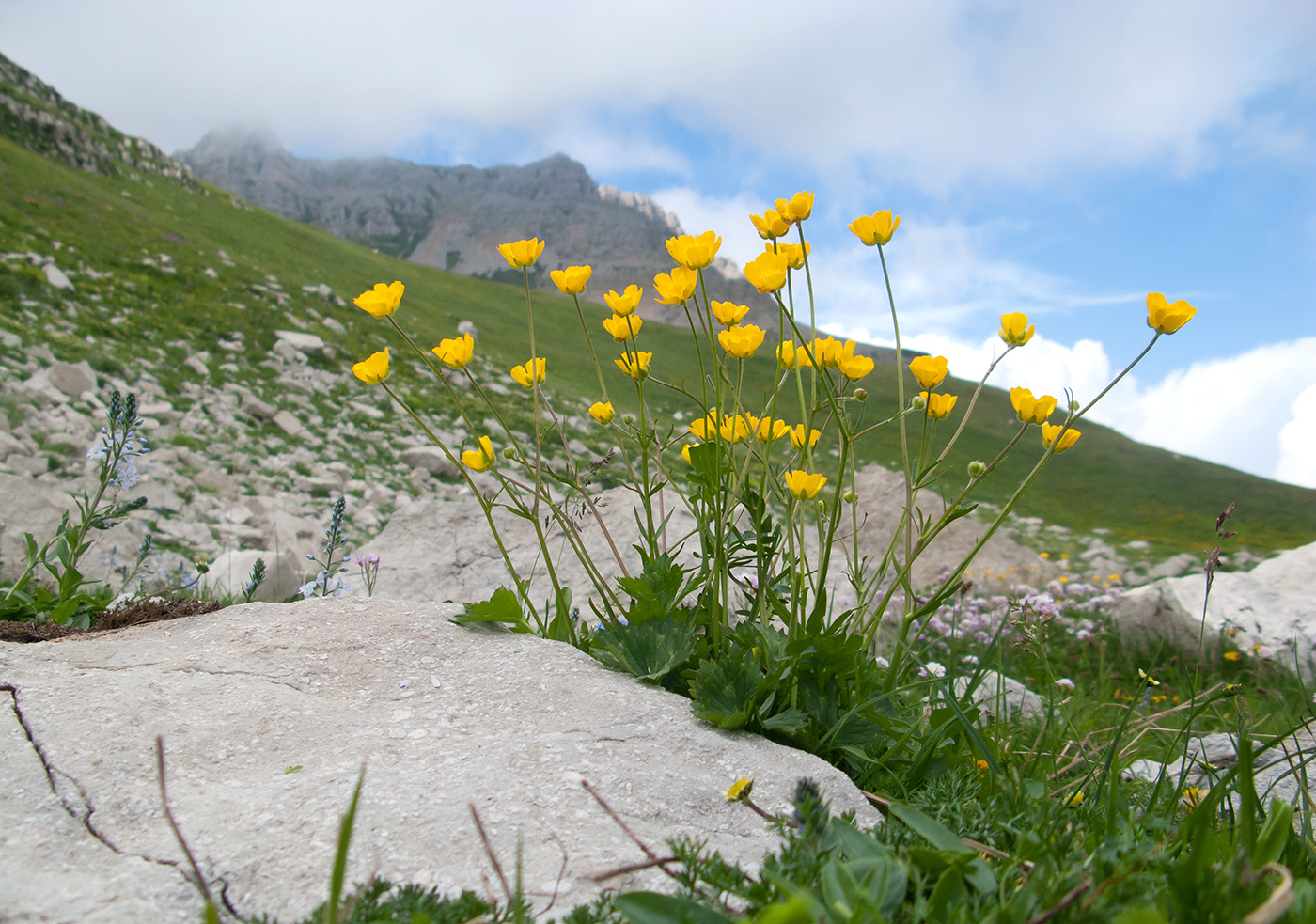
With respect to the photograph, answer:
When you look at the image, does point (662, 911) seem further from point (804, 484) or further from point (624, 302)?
point (624, 302)

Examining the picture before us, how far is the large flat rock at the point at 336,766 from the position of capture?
152 cm

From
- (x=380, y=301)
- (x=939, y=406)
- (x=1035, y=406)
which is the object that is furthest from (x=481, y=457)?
(x=1035, y=406)

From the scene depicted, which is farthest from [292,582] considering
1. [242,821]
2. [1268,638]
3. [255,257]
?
[255,257]

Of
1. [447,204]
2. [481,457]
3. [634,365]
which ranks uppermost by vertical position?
[447,204]

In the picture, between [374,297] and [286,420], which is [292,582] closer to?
[374,297]

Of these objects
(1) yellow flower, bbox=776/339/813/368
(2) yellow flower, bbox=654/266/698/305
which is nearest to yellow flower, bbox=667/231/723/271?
(2) yellow flower, bbox=654/266/698/305

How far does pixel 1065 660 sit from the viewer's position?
6336mm

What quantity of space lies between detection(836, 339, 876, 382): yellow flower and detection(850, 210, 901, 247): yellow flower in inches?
13.9

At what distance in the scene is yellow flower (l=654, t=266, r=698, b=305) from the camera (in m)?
2.43

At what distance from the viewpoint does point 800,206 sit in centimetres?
240

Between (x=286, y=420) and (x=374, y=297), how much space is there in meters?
8.78

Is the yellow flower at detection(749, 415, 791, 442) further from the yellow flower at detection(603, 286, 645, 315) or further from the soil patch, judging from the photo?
the soil patch

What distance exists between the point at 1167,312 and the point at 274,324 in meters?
15.8

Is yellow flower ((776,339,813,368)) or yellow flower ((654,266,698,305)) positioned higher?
yellow flower ((654,266,698,305))
